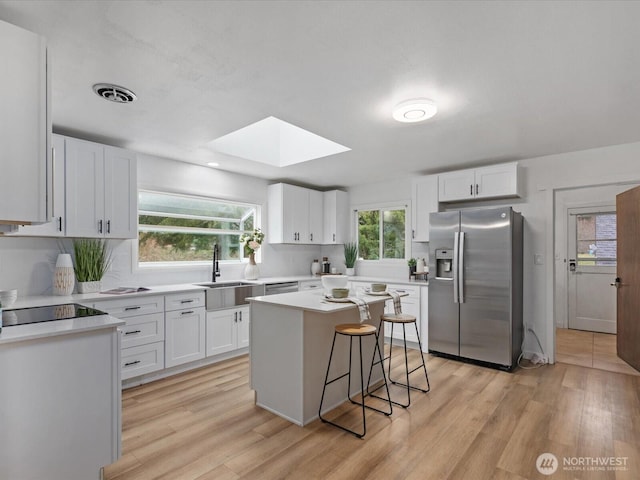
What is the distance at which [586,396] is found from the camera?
305 centimetres

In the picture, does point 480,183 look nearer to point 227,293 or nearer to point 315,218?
point 315,218

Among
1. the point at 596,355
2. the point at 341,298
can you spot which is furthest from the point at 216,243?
the point at 596,355

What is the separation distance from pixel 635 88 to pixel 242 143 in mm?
3481

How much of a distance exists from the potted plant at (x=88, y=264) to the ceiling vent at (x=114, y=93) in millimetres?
1579

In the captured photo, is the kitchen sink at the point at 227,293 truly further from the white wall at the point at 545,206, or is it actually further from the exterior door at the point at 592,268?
the exterior door at the point at 592,268

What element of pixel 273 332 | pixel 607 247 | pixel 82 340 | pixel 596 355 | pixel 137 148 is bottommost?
pixel 596 355

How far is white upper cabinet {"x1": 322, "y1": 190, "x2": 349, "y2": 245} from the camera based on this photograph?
5.68 metres

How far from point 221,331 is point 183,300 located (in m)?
0.62

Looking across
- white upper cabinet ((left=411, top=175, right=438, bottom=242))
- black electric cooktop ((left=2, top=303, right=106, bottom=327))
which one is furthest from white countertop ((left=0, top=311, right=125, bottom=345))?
white upper cabinet ((left=411, top=175, right=438, bottom=242))

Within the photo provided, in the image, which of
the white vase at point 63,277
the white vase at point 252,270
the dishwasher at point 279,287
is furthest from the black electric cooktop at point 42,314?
the white vase at point 252,270

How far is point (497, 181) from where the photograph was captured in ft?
13.4

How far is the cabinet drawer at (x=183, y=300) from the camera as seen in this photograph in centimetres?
354

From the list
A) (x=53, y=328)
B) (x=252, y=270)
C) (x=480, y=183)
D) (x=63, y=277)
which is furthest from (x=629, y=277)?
(x=63, y=277)

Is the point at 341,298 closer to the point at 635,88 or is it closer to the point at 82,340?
the point at 82,340
